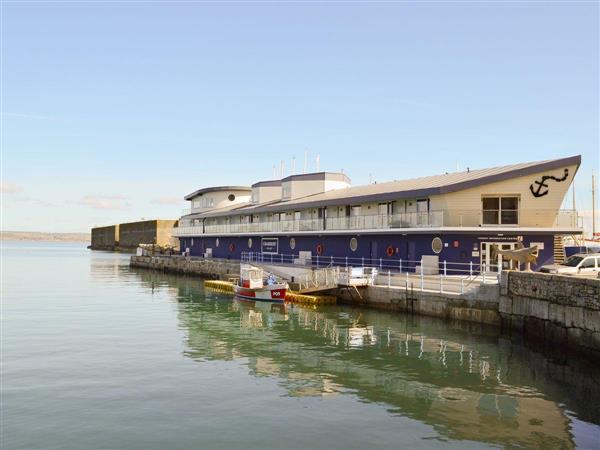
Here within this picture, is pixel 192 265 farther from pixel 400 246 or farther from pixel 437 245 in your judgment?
pixel 437 245

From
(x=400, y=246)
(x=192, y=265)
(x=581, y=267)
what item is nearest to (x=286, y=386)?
(x=581, y=267)

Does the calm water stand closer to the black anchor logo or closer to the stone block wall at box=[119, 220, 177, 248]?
the black anchor logo

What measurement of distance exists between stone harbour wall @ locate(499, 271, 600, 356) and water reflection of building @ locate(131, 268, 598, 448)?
1.94 m

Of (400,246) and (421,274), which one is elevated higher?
(400,246)

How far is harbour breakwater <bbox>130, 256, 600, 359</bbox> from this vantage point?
21766 mm

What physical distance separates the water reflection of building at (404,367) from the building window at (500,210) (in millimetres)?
9046

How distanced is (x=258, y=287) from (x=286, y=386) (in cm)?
2164

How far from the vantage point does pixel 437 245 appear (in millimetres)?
35469

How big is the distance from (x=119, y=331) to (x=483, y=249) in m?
22.0

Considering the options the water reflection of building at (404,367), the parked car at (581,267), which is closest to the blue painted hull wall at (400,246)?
the parked car at (581,267)

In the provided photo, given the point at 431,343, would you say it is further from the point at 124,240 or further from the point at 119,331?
the point at 124,240

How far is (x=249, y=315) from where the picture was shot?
34.2 metres

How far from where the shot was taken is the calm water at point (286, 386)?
14.0m

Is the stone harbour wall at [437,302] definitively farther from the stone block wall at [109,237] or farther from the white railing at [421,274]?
the stone block wall at [109,237]
